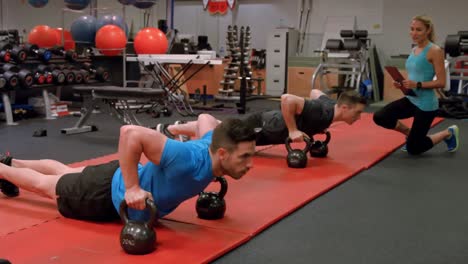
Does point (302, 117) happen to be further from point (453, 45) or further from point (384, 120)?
point (453, 45)

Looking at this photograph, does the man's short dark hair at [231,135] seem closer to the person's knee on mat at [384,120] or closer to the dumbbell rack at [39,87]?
the person's knee on mat at [384,120]

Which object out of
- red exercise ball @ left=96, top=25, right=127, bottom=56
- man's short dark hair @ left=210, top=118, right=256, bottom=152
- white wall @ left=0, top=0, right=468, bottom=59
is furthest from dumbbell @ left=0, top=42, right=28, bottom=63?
man's short dark hair @ left=210, top=118, right=256, bottom=152

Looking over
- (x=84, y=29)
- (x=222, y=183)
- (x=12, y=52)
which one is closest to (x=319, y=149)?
(x=222, y=183)

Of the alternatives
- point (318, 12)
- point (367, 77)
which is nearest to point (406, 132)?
point (367, 77)

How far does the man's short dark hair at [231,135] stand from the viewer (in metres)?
2.08

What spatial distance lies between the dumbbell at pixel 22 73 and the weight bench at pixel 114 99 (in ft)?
3.67

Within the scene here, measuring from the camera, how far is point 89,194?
2371 millimetres

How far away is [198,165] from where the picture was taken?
2.15 metres

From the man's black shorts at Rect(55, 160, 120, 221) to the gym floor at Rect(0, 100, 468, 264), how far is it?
0.61 meters

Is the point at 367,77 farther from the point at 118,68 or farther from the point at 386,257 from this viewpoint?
the point at 386,257

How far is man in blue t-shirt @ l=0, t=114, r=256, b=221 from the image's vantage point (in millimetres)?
2078

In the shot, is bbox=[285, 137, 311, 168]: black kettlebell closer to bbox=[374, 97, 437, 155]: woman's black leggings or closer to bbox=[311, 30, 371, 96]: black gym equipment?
bbox=[374, 97, 437, 155]: woman's black leggings

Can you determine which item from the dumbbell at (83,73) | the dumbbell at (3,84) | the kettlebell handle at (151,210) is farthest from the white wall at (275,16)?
the kettlebell handle at (151,210)

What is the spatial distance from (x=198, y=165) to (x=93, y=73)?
223 inches
